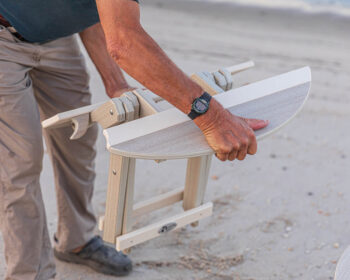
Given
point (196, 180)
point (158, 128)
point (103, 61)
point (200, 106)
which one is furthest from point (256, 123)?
point (103, 61)

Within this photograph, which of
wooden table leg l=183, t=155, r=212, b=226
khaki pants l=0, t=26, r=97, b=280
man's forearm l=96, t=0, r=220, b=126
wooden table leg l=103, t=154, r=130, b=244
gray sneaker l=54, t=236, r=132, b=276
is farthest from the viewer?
gray sneaker l=54, t=236, r=132, b=276

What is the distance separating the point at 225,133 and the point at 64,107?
883 mm

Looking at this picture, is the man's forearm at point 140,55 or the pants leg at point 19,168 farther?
the pants leg at point 19,168

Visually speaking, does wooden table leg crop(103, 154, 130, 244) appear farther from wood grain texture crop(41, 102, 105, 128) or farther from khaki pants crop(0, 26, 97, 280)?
khaki pants crop(0, 26, 97, 280)

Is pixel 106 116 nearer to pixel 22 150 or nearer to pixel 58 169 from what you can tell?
pixel 22 150

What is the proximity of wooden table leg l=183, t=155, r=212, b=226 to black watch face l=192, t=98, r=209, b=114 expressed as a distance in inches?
19.6

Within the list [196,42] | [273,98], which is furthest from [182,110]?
[196,42]

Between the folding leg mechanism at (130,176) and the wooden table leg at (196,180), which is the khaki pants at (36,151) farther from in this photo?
the wooden table leg at (196,180)

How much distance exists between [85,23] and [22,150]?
1.76ft

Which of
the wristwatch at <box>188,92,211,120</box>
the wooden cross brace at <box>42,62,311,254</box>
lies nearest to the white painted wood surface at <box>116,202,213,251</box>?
the wooden cross brace at <box>42,62,311,254</box>

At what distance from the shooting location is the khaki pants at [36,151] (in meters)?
1.89

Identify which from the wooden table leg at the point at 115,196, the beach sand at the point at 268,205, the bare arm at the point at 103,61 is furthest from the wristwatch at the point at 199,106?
the beach sand at the point at 268,205

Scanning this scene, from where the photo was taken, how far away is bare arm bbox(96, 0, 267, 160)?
59.6 inches

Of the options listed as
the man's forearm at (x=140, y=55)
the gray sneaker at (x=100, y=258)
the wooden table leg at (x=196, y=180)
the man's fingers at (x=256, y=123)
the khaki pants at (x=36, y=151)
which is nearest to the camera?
the man's forearm at (x=140, y=55)
